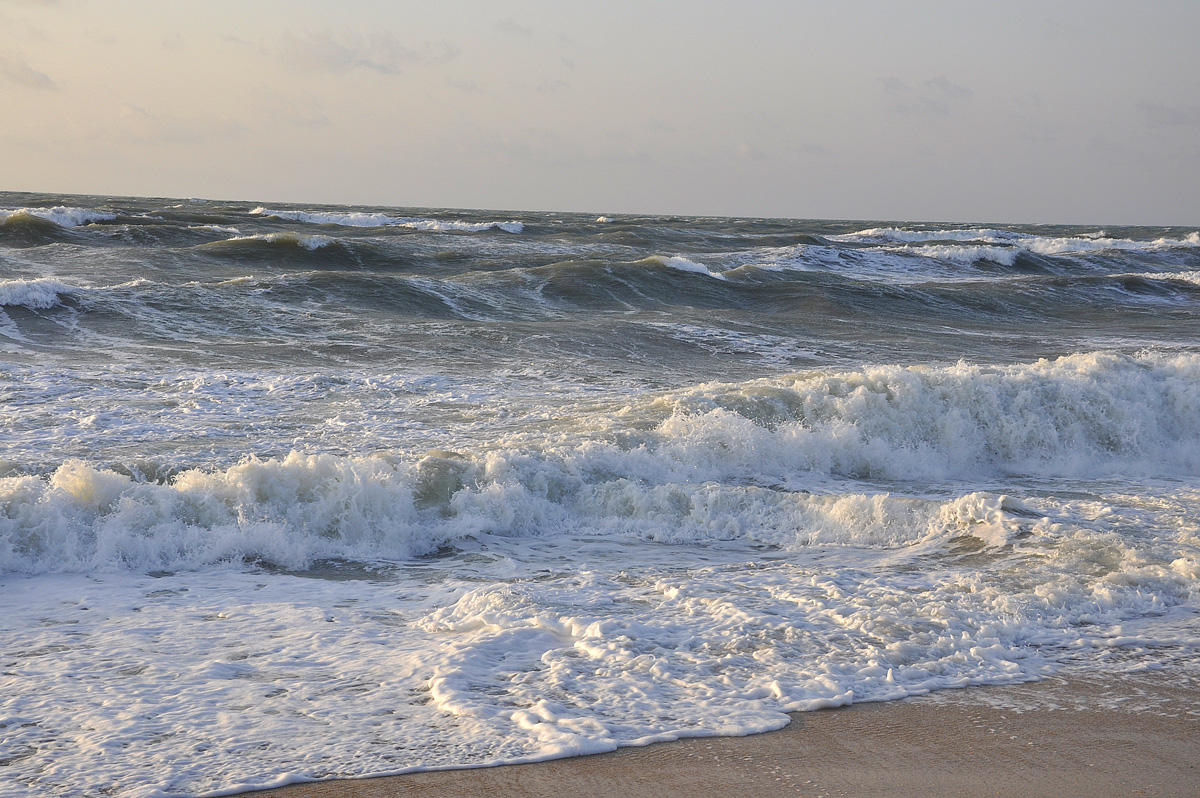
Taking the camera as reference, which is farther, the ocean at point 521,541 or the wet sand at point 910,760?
the ocean at point 521,541

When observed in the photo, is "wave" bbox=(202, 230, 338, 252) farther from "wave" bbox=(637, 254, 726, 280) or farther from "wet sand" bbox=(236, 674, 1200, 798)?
"wet sand" bbox=(236, 674, 1200, 798)

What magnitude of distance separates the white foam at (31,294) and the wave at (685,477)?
10.1 m

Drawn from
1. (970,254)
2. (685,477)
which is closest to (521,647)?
(685,477)

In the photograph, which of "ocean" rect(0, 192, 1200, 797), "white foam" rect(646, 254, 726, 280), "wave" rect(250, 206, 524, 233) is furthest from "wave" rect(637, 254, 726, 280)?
"wave" rect(250, 206, 524, 233)

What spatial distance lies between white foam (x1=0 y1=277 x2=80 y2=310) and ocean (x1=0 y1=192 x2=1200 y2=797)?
0.22 feet

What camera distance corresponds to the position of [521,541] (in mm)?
6957

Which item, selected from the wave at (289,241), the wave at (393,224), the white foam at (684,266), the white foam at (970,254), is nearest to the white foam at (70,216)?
the wave at (289,241)

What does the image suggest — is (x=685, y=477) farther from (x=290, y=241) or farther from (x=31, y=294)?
(x=290, y=241)

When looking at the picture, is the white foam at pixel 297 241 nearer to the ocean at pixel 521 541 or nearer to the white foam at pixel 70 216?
the white foam at pixel 70 216

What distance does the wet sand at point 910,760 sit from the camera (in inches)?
138

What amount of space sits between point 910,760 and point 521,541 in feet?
11.9

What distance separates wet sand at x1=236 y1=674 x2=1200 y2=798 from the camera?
11.5 feet

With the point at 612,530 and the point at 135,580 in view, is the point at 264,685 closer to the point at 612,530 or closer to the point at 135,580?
the point at 135,580

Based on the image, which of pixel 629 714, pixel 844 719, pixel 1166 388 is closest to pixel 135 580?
pixel 629 714
